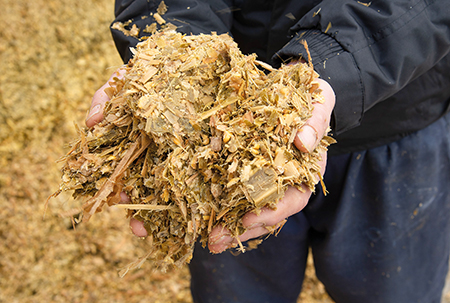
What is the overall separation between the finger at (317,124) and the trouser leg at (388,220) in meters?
0.63

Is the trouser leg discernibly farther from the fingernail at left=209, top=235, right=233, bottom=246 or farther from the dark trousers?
the fingernail at left=209, top=235, right=233, bottom=246

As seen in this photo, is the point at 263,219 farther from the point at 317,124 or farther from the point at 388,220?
the point at 388,220

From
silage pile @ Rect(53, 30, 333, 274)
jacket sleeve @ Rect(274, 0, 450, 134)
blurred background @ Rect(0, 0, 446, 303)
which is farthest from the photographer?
blurred background @ Rect(0, 0, 446, 303)

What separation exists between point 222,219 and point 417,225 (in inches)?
49.4

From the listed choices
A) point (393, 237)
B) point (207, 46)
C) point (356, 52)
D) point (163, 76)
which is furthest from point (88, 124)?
point (393, 237)

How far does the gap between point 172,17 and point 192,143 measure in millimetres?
674

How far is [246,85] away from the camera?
115cm

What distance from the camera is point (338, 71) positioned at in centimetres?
118

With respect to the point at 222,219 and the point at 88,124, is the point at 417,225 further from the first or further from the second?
the point at 88,124

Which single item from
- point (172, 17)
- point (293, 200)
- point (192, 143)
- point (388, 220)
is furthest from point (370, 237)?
point (172, 17)

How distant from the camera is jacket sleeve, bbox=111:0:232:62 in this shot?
1.43 metres

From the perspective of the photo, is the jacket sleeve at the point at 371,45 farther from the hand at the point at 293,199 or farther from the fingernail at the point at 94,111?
the fingernail at the point at 94,111

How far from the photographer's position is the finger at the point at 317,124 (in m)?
1.07

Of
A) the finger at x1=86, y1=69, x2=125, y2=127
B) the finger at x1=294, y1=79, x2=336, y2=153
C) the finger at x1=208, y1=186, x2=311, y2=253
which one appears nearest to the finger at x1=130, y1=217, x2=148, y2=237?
the finger at x1=208, y1=186, x2=311, y2=253
